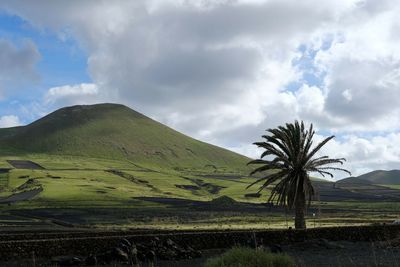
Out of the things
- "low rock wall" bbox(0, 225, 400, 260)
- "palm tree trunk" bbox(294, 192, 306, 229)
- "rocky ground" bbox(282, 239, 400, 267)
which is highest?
"palm tree trunk" bbox(294, 192, 306, 229)

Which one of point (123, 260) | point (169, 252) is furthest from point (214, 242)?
point (123, 260)

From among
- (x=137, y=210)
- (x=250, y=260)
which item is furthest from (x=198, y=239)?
(x=137, y=210)

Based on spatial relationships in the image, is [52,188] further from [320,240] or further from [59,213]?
[320,240]

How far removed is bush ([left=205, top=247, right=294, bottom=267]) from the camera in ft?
60.8

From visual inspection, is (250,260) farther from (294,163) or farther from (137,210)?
(137,210)

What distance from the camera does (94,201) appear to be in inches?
5477

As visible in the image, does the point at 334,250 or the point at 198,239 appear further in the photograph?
the point at 198,239

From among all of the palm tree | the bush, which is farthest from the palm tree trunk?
the bush

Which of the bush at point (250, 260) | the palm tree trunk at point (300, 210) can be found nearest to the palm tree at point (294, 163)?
the palm tree trunk at point (300, 210)

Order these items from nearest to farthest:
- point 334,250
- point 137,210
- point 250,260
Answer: point 250,260 < point 334,250 < point 137,210

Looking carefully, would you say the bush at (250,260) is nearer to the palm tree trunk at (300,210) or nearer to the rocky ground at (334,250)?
the rocky ground at (334,250)

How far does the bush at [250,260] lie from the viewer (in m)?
18.5

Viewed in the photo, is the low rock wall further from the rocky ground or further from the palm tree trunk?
the palm tree trunk

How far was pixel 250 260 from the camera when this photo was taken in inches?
758
